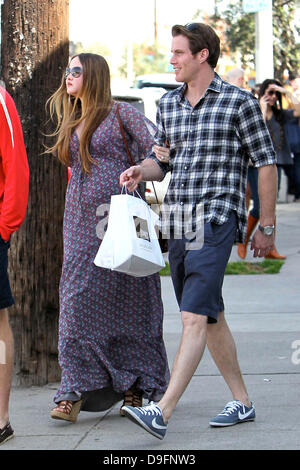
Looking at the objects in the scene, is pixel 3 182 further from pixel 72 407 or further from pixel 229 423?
pixel 229 423

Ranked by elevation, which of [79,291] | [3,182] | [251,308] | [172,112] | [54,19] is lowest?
[251,308]

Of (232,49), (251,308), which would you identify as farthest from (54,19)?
(232,49)

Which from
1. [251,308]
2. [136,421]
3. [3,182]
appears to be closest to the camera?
[136,421]

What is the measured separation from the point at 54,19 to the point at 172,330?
2658 mm

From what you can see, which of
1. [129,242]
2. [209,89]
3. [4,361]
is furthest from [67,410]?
[209,89]

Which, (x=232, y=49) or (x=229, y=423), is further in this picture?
(x=232, y=49)

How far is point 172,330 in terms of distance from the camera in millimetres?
7359

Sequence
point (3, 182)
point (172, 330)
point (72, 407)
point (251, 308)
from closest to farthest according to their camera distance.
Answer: point (3, 182) → point (72, 407) → point (172, 330) → point (251, 308)

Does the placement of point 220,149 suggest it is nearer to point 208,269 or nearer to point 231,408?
point 208,269

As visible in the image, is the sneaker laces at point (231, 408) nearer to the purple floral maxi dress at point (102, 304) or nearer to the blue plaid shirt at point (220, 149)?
the purple floral maxi dress at point (102, 304)

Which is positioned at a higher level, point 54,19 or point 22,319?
point 54,19

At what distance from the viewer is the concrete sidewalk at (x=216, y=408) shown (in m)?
4.52

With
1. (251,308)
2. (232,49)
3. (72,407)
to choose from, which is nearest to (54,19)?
(72,407)

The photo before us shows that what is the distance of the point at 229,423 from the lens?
15.5 feet
